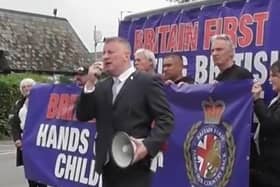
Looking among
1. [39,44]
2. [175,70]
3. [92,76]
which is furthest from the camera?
[39,44]

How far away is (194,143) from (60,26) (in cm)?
4140

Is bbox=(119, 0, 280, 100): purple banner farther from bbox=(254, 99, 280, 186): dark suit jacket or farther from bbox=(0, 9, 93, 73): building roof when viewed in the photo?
bbox=(0, 9, 93, 73): building roof

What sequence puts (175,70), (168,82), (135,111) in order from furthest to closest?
(175,70) < (168,82) < (135,111)

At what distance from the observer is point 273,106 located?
541 centimetres

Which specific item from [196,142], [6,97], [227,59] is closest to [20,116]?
[196,142]

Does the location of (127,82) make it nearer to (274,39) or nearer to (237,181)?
(237,181)

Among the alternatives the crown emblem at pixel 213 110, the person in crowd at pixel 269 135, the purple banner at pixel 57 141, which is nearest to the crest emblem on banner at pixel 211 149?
the crown emblem at pixel 213 110

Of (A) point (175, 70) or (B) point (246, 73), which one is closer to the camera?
(B) point (246, 73)

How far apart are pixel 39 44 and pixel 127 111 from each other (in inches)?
1532

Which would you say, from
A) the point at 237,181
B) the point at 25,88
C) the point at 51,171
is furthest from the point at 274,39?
the point at 25,88

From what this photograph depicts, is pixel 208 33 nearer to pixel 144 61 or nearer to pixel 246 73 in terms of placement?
pixel 144 61

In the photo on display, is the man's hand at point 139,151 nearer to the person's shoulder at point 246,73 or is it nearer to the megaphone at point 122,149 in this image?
the megaphone at point 122,149

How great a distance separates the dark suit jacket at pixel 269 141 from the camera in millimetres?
5289

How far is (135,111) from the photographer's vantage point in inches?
193
